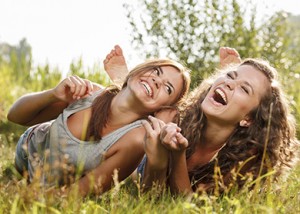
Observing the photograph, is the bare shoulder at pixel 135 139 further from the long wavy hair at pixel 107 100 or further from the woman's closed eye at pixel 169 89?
the woman's closed eye at pixel 169 89

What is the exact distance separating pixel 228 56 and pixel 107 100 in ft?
4.29

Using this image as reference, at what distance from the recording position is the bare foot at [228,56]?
438 centimetres

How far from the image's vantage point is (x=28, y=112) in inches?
144

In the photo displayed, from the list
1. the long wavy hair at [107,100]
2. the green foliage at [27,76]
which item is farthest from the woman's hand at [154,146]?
the green foliage at [27,76]

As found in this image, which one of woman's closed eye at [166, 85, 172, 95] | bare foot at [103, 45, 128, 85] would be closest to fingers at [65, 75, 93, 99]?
woman's closed eye at [166, 85, 172, 95]

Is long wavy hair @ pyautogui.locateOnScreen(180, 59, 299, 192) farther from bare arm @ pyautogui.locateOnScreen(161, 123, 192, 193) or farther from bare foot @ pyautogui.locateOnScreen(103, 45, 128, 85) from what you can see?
bare foot @ pyautogui.locateOnScreen(103, 45, 128, 85)

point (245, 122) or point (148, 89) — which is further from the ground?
point (148, 89)

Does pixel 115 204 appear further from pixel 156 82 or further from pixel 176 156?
pixel 156 82

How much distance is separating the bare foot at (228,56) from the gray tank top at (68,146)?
47.3 inches

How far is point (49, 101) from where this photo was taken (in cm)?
352

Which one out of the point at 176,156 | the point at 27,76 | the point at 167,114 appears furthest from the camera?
the point at 27,76

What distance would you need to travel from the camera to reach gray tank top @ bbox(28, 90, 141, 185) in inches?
127

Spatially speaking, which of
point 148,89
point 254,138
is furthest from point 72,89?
point 254,138

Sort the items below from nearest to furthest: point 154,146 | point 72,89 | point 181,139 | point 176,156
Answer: point 181,139 → point 154,146 → point 176,156 → point 72,89
